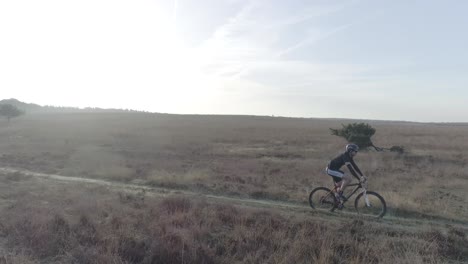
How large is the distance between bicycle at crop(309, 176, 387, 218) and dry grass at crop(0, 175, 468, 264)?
1202 millimetres

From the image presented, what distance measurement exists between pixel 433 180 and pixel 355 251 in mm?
13308

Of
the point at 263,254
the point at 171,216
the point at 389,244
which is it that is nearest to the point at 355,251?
the point at 389,244

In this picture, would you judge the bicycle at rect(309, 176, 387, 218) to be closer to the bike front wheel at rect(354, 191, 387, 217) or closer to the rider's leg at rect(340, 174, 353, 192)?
the bike front wheel at rect(354, 191, 387, 217)

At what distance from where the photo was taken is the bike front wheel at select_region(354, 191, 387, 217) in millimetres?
12203

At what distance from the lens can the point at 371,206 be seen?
12.8 metres

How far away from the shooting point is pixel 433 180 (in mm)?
19234

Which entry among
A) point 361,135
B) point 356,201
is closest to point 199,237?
point 356,201

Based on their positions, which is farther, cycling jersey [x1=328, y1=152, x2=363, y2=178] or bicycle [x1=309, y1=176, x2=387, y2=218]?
bicycle [x1=309, y1=176, x2=387, y2=218]

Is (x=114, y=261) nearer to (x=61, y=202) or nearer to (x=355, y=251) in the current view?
(x=355, y=251)

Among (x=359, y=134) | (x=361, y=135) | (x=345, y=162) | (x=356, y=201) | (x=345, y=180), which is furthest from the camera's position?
(x=359, y=134)

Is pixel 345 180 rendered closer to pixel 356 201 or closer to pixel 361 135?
pixel 356 201

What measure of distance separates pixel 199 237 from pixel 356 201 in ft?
19.9

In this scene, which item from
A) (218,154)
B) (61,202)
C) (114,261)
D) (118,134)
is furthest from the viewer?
(118,134)

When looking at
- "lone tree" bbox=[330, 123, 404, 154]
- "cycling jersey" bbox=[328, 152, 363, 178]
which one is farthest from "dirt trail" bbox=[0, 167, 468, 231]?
"lone tree" bbox=[330, 123, 404, 154]
